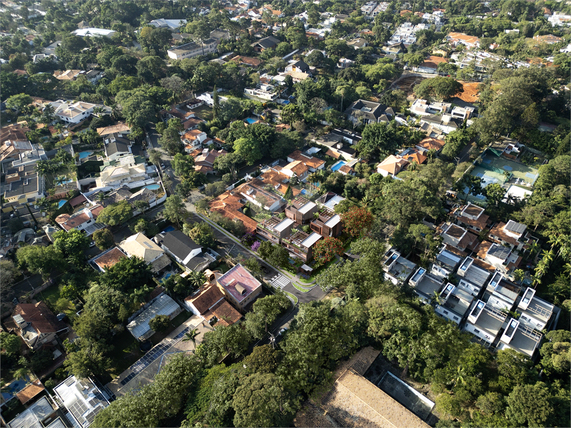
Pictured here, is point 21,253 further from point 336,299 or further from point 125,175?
point 336,299

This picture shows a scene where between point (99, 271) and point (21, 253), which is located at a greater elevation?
point (21, 253)

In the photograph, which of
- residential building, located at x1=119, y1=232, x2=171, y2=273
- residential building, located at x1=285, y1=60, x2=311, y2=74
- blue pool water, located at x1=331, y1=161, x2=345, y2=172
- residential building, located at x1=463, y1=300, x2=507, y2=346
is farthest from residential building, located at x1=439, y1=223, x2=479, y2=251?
residential building, located at x1=285, y1=60, x2=311, y2=74

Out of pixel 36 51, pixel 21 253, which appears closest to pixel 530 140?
pixel 21 253

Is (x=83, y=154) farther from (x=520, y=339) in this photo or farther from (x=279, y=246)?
(x=520, y=339)

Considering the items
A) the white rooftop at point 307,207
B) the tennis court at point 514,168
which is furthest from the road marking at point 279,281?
the tennis court at point 514,168

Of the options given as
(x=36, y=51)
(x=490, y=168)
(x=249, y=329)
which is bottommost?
(x=490, y=168)

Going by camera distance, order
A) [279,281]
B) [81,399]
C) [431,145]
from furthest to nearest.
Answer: [431,145], [279,281], [81,399]

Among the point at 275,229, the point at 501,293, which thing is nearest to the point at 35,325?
the point at 275,229
